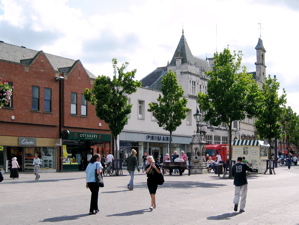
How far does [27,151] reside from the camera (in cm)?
3584

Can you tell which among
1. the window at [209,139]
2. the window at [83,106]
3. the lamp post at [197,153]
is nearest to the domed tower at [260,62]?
the window at [209,139]

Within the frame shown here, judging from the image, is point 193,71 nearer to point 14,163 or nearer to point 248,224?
point 14,163

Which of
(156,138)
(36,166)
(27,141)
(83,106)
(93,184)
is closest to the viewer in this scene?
(93,184)

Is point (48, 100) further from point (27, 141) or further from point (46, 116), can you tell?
point (27, 141)

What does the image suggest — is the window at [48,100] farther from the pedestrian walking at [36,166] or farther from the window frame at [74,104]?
the pedestrian walking at [36,166]

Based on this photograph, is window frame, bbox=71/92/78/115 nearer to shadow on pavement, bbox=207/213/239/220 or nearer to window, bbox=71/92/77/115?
window, bbox=71/92/77/115

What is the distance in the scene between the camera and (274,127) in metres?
50.7

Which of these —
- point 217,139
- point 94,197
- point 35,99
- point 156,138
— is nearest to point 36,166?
point 35,99

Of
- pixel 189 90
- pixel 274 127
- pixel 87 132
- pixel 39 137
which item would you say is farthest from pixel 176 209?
pixel 189 90

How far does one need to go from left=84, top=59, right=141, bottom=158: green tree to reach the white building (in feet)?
46.4

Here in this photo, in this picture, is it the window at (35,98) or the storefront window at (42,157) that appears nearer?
the storefront window at (42,157)

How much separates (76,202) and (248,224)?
645cm

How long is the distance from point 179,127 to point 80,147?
17.5m

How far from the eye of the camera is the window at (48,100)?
3728 cm
